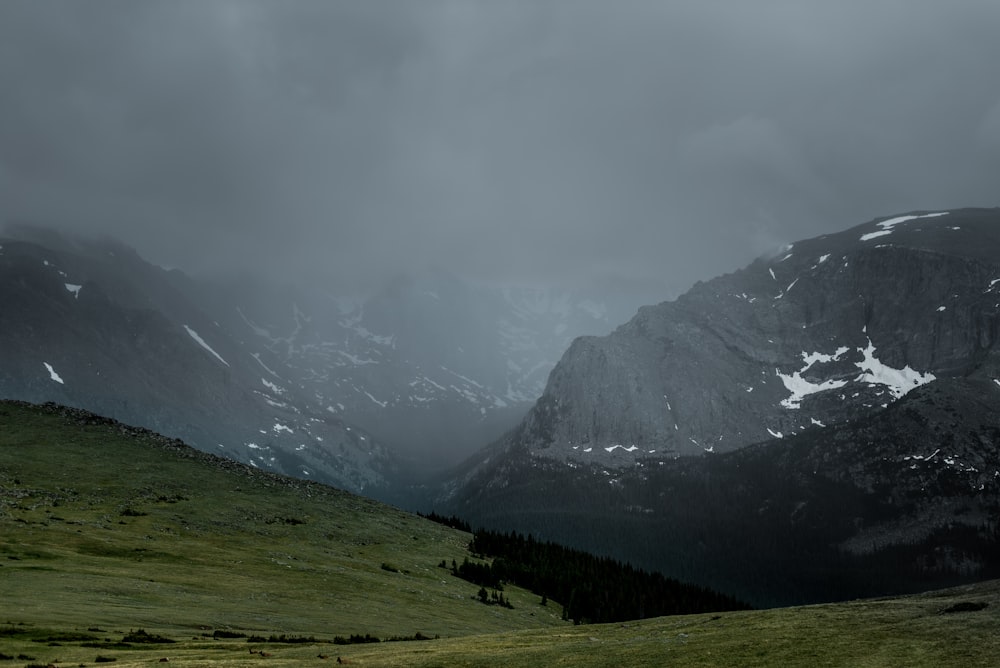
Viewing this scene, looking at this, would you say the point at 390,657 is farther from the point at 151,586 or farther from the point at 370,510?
the point at 370,510

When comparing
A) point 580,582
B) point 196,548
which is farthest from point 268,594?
point 580,582

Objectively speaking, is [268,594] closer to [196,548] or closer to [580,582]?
[196,548]

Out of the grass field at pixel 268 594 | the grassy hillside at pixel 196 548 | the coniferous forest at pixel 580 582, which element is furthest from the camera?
the coniferous forest at pixel 580 582

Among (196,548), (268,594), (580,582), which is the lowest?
(268,594)

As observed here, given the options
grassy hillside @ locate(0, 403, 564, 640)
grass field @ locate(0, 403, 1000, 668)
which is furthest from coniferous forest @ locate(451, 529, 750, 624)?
grass field @ locate(0, 403, 1000, 668)

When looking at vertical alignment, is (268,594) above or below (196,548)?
below

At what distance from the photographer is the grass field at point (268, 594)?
32.7 m

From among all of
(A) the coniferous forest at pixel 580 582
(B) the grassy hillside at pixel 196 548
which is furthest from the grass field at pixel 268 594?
(A) the coniferous forest at pixel 580 582

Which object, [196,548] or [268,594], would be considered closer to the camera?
[268,594]

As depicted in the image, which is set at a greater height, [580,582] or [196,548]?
[196,548]

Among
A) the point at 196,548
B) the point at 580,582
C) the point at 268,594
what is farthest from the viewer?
the point at 580,582

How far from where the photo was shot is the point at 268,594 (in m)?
71.8

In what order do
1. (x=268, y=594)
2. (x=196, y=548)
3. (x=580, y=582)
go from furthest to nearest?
(x=580, y=582)
(x=196, y=548)
(x=268, y=594)

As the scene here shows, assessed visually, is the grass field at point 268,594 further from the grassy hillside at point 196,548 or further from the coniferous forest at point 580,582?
the coniferous forest at point 580,582
